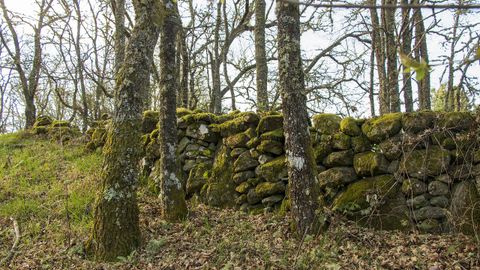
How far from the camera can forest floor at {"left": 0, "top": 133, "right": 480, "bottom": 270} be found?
152 inches

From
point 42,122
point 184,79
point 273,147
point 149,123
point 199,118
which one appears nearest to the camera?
point 273,147

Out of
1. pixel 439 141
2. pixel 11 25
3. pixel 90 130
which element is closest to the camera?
pixel 439 141

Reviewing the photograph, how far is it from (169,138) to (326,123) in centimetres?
221

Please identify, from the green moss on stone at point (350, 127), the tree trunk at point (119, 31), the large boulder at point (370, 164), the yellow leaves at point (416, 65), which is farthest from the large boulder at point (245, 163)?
the yellow leaves at point (416, 65)

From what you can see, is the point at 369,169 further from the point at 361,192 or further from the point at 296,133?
the point at 296,133

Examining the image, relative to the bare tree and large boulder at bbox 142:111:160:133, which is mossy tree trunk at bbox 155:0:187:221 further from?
the bare tree

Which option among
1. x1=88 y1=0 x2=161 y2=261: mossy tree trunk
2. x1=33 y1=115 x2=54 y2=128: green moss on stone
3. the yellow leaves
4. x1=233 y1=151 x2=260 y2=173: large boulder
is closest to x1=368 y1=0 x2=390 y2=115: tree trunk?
x1=233 y1=151 x2=260 y2=173: large boulder

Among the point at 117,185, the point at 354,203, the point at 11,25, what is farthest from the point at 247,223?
the point at 11,25

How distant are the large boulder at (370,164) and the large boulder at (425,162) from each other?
0.24 metres

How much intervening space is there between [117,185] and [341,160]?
284 centimetres

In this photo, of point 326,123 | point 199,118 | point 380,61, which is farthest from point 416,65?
point 380,61

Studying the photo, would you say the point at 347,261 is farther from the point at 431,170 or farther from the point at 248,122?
the point at 248,122

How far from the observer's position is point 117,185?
4.43 meters

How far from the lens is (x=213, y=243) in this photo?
15.1 ft
